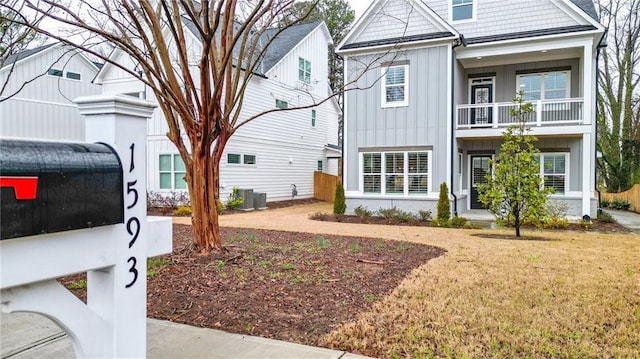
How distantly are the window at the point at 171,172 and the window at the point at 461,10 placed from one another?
12.2 m

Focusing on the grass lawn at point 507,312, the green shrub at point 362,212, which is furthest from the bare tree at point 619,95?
the grass lawn at point 507,312

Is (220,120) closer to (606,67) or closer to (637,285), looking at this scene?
(637,285)

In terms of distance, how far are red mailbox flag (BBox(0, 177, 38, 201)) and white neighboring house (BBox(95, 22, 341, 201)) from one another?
1496 cm

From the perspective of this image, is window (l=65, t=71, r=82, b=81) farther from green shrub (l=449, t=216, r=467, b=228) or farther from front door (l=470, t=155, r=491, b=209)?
green shrub (l=449, t=216, r=467, b=228)

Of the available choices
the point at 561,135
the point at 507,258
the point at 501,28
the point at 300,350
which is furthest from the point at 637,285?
the point at 501,28

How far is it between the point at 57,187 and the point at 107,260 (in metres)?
0.43

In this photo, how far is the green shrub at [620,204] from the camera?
Result: 19641mm

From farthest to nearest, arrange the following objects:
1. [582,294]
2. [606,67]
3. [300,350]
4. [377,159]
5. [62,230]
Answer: [606,67] → [377,159] → [582,294] → [300,350] → [62,230]

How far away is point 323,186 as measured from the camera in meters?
24.7

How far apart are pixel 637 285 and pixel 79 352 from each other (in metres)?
6.29

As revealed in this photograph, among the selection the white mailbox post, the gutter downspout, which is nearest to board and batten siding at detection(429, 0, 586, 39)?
the gutter downspout

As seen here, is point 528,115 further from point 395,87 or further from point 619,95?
point 619,95

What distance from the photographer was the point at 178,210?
52.4ft

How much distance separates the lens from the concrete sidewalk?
3.27 meters
